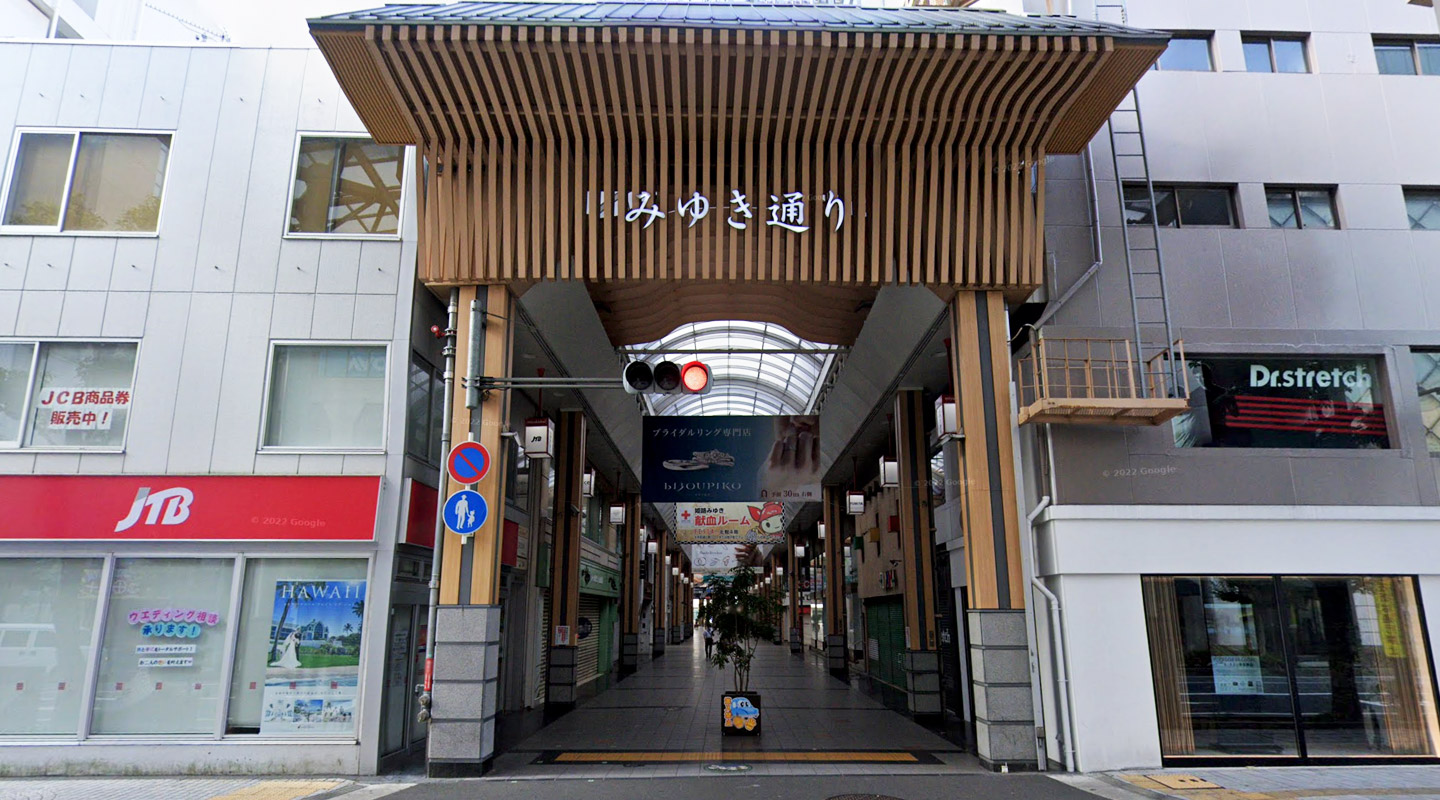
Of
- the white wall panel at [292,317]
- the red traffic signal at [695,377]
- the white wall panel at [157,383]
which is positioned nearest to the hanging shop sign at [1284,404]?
the red traffic signal at [695,377]

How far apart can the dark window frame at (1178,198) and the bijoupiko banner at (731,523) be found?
17.4m

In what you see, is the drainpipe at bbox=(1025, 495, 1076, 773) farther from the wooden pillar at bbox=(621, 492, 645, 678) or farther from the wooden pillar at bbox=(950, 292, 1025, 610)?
the wooden pillar at bbox=(621, 492, 645, 678)

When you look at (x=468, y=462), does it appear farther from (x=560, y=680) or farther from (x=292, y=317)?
(x=560, y=680)

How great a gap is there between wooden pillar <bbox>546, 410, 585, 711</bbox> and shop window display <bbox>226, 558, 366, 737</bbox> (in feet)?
25.8

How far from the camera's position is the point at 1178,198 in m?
11.5

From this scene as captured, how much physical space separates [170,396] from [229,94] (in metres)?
4.12

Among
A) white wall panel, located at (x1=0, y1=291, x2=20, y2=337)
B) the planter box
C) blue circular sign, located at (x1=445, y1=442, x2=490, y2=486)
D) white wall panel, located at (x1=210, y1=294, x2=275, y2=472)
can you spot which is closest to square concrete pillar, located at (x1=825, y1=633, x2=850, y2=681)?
the planter box

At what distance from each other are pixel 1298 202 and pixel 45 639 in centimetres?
1665

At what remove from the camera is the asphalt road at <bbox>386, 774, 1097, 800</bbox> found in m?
8.53

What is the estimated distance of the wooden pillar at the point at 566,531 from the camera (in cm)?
1770

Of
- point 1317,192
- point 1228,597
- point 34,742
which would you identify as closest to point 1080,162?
point 1317,192

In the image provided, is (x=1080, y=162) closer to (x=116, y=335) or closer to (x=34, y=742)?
(x=116, y=335)

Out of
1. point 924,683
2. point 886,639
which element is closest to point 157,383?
point 924,683

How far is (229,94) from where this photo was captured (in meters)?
11.2
